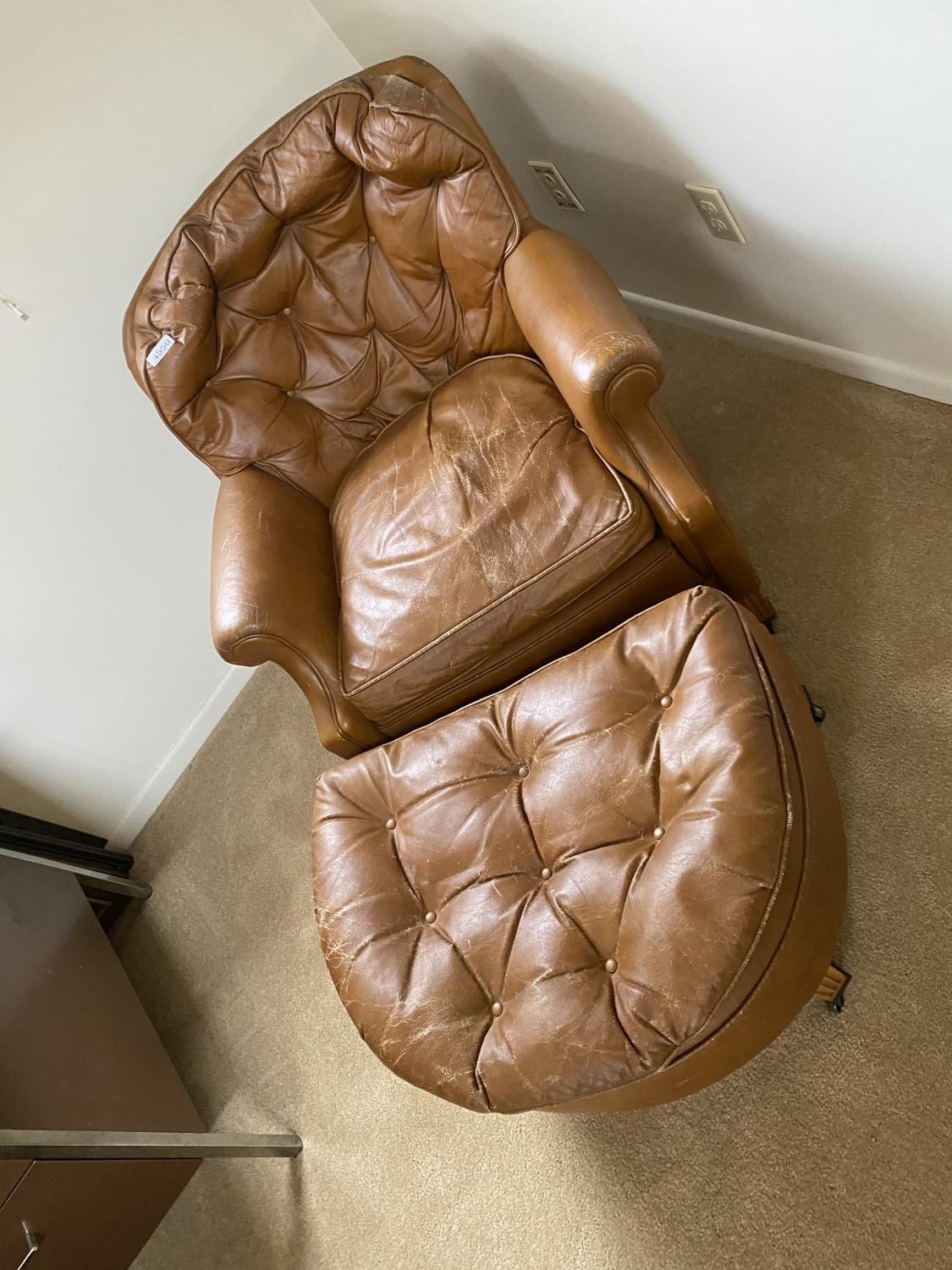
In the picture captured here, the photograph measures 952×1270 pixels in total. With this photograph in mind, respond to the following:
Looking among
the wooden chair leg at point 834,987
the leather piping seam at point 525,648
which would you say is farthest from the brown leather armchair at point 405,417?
the wooden chair leg at point 834,987

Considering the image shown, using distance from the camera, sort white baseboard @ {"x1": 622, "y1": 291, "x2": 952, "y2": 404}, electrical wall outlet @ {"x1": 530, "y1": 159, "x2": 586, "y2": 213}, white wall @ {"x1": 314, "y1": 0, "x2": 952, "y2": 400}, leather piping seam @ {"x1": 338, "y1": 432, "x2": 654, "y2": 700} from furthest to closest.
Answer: electrical wall outlet @ {"x1": 530, "y1": 159, "x2": 586, "y2": 213}
white baseboard @ {"x1": 622, "y1": 291, "x2": 952, "y2": 404}
leather piping seam @ {"x1": 338, "y1": 432, "x2": 654, "y2": 700}
white wall @ {"x1": 314, "y1": 0, "x2": 952, "y2": 400}

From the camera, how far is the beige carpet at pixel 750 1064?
54.2 inches

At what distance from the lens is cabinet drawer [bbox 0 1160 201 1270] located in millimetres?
1406

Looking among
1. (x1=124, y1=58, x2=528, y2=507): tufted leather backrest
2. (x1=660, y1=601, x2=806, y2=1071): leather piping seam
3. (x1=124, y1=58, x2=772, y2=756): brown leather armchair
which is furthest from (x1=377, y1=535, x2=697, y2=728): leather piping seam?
(x1=124, y1=58, x2=528, y2=507): tufted leather backrest

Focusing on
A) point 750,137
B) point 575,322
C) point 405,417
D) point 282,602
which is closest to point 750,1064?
point 282,602

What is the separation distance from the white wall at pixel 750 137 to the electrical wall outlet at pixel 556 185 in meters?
0.02

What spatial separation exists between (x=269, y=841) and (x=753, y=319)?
1459mm

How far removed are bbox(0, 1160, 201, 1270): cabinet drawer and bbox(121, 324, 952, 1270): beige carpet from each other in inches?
7.7

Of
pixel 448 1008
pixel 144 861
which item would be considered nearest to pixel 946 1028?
pixel 448 1008

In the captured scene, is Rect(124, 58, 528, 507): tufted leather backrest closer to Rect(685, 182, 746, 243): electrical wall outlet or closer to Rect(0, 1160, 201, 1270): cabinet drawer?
Rect(685, 182, 746, 243): electrical wall outlet

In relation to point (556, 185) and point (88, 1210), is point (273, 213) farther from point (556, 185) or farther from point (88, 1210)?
point (88, 1210)

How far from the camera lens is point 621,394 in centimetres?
142

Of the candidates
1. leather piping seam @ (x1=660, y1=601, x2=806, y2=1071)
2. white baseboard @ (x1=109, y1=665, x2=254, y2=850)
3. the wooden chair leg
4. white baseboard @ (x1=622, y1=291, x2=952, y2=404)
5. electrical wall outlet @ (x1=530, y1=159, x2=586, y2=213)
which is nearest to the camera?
leather piping seam @ (x1=660, y1=601, x2=806, y2=1071)

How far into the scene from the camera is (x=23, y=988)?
1.77 metres
